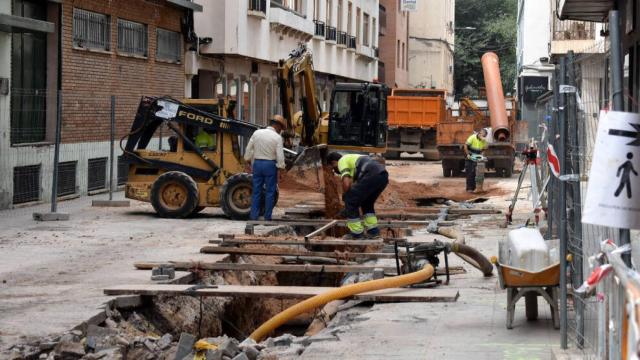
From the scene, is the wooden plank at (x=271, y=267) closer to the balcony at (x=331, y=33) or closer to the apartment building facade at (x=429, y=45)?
the balcony at (x=331, y=33)

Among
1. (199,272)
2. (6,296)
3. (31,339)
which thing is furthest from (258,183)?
(31,339)

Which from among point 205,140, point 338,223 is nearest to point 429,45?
point 205,140

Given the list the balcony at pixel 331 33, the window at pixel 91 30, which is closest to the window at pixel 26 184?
the window at pixel 91 30

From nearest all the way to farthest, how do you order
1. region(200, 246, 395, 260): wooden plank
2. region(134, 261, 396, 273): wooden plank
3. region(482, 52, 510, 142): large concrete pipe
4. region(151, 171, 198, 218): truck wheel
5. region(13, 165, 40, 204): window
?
region(134, 261, 396, 273): wooden plank, region(200, 246, 395, 260): wooden plank, region(151, 171, 198, 218): truck wheel, region(13, 165, 40, 204): window, region(482, 52, 510, 142): large concrete pipe

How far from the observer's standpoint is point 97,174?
2447cm

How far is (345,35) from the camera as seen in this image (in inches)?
1983

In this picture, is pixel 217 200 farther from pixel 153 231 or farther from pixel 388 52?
pixel 388 52

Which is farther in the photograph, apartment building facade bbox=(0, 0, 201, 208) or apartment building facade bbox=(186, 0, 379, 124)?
apartment building facade bbox=(186, 0, 379, 124)

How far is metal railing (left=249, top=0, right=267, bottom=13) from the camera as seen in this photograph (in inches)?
1315

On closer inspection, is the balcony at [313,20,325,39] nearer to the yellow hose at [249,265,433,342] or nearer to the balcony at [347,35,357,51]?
the balcony at [347,35,357,51]

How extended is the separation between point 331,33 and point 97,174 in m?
24.4

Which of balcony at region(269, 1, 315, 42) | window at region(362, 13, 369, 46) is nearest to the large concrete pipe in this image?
balcony at region(269, 1, 315, 42)

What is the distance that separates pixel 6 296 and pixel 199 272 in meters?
2.37

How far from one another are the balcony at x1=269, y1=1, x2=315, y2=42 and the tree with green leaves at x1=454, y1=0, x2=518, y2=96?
45.5m
